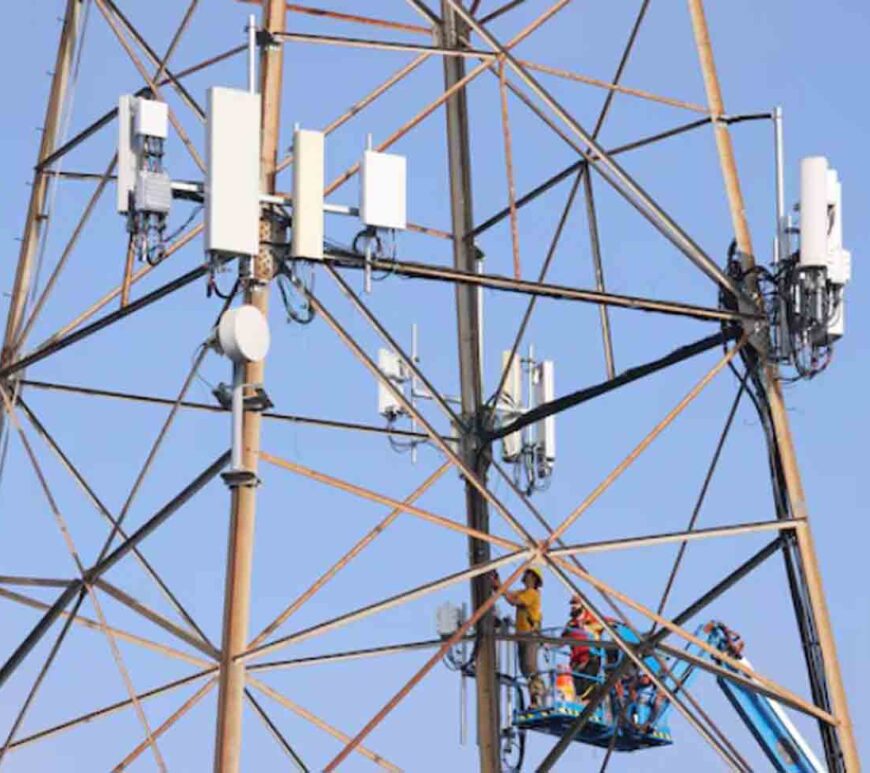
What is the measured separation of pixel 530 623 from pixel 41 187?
7.13m

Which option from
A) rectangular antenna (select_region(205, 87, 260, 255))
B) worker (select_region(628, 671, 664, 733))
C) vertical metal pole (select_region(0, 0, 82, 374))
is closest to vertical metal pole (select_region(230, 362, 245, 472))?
rectangular antenna (select_region(205, 87, 260, 255))

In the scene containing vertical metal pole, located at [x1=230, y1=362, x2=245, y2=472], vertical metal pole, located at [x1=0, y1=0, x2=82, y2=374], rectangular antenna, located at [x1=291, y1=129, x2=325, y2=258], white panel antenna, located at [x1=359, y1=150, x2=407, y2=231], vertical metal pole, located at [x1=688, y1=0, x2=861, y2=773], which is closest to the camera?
vertical metal pole, located at [x1=230, y1=362, x2=245, y2=472]

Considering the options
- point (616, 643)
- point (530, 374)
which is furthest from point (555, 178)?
point (616, 643)

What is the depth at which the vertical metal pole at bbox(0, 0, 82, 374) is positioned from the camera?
1394 inches

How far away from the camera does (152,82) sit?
1359 inches

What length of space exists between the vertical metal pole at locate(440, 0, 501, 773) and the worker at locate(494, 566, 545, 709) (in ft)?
1.38

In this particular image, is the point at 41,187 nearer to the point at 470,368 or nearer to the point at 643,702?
the point at 470,368

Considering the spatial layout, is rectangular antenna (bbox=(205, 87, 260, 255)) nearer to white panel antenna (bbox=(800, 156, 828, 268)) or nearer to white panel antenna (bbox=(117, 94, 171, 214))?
white panel antenna (bbox=(117, 94, 171, 214))

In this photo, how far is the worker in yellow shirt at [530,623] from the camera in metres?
36.8

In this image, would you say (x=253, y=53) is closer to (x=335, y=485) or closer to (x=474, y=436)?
(x=335, y=485)

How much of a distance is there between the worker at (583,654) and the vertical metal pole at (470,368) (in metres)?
1.16

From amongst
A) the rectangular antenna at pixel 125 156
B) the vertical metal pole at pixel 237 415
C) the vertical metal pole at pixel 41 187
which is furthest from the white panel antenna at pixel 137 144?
the vertical metal pole at pixel 41 187

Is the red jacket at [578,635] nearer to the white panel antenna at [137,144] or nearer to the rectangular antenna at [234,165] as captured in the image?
the rectangular antenna at [234,165]

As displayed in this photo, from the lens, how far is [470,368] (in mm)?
37125
